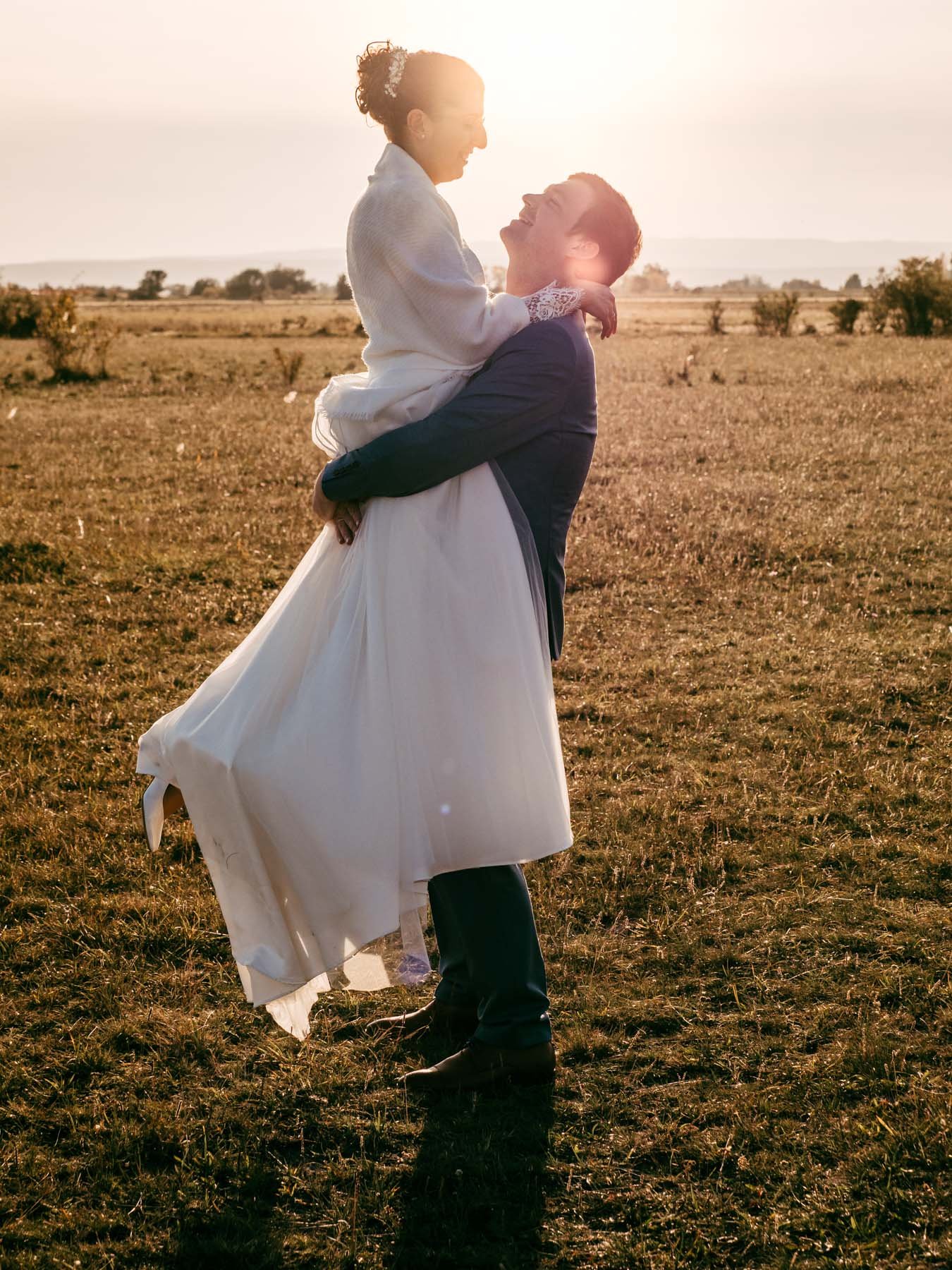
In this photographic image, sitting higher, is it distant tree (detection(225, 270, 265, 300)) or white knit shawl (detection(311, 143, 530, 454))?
distant tree (detection(225, 270, 265, 300))

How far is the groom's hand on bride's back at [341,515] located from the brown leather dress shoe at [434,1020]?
149 cm

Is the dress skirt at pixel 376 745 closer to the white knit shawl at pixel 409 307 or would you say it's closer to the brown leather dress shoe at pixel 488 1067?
the white knit shawl at pixel 409 307

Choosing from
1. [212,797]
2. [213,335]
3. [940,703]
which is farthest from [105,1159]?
[213,335]

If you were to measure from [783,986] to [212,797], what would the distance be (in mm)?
2024

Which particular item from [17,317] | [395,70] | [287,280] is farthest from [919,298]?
[287,280]

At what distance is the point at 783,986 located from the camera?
3697 millimetres

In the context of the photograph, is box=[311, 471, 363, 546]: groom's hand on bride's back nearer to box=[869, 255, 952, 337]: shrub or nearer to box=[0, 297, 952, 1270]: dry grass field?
box=[0, 297, 952, 1270]: dry grass field

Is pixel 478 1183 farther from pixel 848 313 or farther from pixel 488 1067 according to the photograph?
pixel 848 313

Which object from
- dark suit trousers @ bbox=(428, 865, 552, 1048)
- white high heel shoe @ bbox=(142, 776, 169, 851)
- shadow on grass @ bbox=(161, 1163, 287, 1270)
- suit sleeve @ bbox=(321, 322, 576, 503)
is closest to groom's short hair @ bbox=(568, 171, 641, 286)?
suit sleeve @ bbox=(321, 322, 576, 503)

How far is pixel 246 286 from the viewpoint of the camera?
100 metres

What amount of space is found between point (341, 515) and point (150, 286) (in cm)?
9220

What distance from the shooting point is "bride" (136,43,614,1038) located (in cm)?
268

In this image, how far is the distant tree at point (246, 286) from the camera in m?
98.1

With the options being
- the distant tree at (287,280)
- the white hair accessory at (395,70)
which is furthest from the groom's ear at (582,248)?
the distant tree at (287,280)
